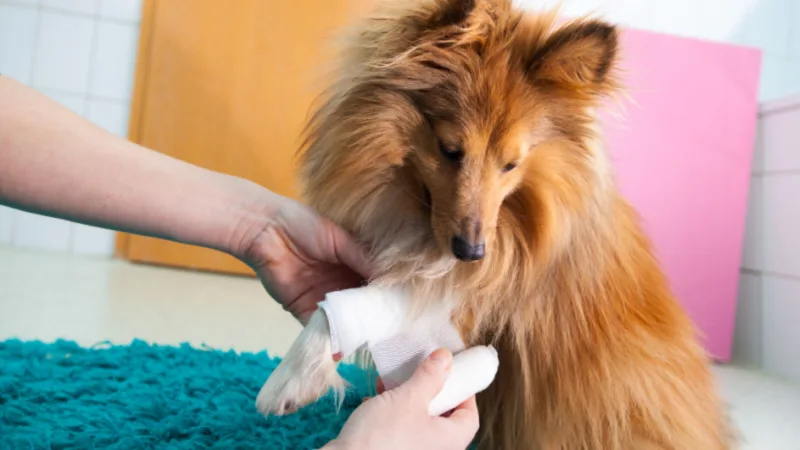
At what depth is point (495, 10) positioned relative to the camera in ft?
3.98

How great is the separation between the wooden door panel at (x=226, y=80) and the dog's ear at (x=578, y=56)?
2344 mm

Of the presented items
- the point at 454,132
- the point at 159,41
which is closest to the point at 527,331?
the point at 454,132

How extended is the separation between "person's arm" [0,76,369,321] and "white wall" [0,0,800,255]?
103 inches

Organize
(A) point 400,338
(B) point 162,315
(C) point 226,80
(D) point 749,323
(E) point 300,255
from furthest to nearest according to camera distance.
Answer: (C) point 226,80 → (D) point 749,323 → (B) point 162,315 → (E) point 300,255 → (A) point 400,338

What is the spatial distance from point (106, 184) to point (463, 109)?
0.70 meters

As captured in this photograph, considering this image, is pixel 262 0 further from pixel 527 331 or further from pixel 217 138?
pixel 527 331

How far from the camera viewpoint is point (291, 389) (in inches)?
42.5

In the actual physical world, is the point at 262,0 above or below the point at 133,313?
above

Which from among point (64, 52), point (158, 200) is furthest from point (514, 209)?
point (64, 52)

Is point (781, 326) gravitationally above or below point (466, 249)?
below

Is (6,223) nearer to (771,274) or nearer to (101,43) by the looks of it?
(101,43)

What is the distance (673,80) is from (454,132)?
2352mm

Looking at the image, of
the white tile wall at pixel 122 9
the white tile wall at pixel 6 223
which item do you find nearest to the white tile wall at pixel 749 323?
the white tile wall at pixel 122 9

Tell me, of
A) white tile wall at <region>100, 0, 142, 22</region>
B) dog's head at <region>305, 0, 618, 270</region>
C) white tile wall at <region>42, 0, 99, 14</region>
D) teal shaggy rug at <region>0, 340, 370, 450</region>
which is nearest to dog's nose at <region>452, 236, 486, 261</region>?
dog's head at <region>305, 0, 618, 270</region>
